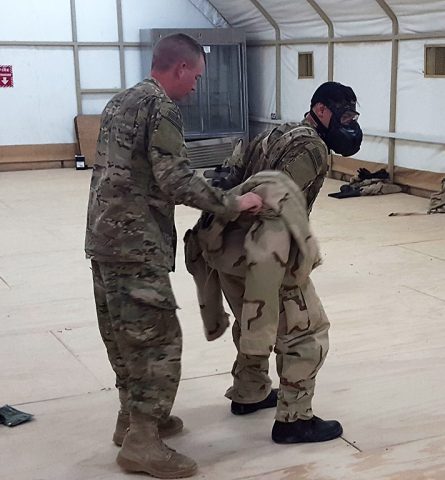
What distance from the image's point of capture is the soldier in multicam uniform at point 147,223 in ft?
8.40

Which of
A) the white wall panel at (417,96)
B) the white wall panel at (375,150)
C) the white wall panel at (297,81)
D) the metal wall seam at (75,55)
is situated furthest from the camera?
the metal wall seam at (75,55)

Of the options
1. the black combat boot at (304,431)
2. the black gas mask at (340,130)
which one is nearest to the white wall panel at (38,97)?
the black gas mask at (340,130)

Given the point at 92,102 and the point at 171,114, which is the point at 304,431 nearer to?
the point at 171,114

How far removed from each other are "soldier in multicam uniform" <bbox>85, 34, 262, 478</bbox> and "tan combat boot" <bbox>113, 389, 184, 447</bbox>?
20 cm

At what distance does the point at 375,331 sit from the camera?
4.28 meters

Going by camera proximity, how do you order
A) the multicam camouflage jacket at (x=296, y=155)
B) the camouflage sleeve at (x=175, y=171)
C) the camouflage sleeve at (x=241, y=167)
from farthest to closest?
the camouflage sleeve at (x=241, y=167) → the multicam camouflage jacket at (x=296, y=155) → the camouflage sleeve at (x=175, y=171)

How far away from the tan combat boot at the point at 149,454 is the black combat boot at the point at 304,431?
39 centimetres

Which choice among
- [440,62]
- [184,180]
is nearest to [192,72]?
[184,180]

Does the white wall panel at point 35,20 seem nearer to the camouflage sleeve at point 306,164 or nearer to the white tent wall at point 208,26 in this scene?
the white tent wall at point 208,26

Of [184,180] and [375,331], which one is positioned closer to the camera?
[184,180]

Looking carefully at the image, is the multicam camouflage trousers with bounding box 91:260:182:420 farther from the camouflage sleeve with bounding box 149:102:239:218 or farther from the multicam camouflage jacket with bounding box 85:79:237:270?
the camouflage sleeve with bounding box 149:102:239:218

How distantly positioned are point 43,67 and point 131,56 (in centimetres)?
125

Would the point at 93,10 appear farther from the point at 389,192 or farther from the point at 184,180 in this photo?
the point at 184,180

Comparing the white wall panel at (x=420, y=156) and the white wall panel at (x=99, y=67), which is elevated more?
the white wall panel at (x=99, y=67)
